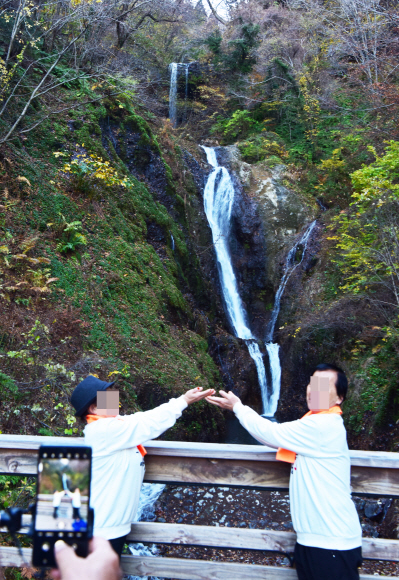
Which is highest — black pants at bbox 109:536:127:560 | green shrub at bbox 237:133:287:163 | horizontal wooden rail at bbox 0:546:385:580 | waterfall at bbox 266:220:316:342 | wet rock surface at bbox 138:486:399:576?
green shrub at bbox 237:133:287:163

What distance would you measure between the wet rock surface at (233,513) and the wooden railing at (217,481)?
384 cm

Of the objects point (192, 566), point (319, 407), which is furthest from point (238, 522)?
point (319, 407)

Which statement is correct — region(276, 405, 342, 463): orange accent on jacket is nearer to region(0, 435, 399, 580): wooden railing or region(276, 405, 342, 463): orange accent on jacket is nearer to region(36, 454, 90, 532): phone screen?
region(0, 435, 399, 580): wooden railing

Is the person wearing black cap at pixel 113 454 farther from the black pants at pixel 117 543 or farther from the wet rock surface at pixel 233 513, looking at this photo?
the wet rock surface at pixel 233 513

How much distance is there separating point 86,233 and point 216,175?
A: 937 cm

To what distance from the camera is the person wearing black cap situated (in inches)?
87.9

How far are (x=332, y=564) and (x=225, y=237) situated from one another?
15.0m

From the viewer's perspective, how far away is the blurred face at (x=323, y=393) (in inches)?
92.4

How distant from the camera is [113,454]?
2.31 meters

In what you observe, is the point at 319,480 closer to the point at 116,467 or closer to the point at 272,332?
the point at 116,467

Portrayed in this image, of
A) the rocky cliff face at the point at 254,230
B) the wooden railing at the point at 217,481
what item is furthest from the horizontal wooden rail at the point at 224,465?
the rocky cliff face at the point at 254,230

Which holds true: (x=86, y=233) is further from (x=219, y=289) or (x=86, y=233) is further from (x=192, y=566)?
(x=192, y=566)

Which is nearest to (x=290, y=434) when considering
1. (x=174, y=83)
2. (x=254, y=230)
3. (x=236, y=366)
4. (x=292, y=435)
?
(x=292, y=435)

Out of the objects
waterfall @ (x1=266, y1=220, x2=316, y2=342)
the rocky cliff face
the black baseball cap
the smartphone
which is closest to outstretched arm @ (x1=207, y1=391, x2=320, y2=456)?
the black baseball cap
